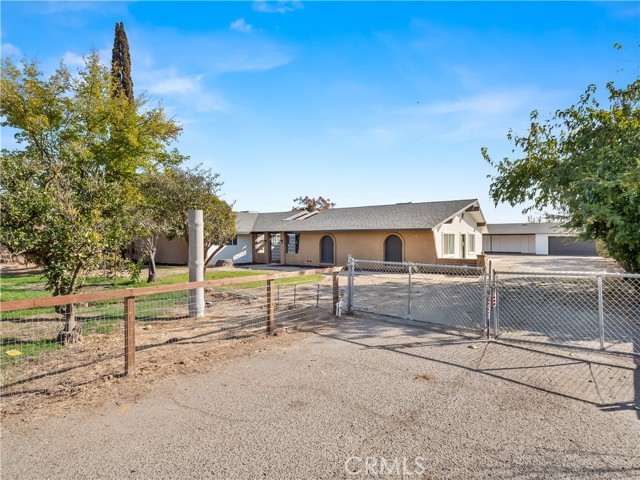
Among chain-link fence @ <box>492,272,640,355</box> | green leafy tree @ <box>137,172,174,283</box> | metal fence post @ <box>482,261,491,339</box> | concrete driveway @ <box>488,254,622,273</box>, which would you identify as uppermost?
green leafy tree @ <box>137,172,174,283</box>

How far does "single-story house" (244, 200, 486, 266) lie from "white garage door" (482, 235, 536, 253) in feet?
47.5

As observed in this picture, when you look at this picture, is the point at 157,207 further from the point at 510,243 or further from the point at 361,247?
the point at 510,243

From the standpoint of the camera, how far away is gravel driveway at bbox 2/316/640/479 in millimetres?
2910

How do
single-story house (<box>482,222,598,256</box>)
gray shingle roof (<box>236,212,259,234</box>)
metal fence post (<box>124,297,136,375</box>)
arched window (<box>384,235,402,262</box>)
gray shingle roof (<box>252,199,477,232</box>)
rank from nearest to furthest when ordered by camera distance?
metal fence post (<box>124,297,136,375</box>) → gray shingle roof (<box>252,199,477,232</box>) → arched window (<box>384,235,402,262</box>) → gray shingle roof (<box>236,212,259,234</box>) → single-story house (<box>482,222,598,256</box>)

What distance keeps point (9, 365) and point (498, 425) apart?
6.76m

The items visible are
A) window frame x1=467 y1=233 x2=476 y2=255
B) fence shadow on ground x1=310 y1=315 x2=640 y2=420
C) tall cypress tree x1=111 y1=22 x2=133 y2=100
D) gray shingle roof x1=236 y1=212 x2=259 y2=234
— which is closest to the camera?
fence shadow on ground x1=310 y1=315 x2=640 y2=420

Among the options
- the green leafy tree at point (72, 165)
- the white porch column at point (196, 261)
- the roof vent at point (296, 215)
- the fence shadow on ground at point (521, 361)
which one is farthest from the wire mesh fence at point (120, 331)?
the roof vent at point (296, 215)

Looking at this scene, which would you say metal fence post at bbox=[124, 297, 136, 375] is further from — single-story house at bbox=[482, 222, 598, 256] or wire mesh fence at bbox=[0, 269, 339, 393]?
single-story house at bbox=[482, 222, 598, 256]

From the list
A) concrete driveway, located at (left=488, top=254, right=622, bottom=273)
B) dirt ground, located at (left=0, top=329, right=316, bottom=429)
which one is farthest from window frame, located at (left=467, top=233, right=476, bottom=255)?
dirt ground, located at (left=0, top=329, right=316, bottom=429)

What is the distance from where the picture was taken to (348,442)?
3.28 metres

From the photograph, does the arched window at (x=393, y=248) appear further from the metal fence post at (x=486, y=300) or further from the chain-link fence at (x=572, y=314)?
the metal fence post at (x=486, y=300)

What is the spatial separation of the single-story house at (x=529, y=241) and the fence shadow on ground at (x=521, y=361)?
36374mm

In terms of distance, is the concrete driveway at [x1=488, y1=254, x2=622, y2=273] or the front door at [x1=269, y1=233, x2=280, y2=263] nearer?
the concrete driveway at [x1=488, y1=254, x2=622, y2=273]

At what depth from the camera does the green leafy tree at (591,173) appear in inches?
362
